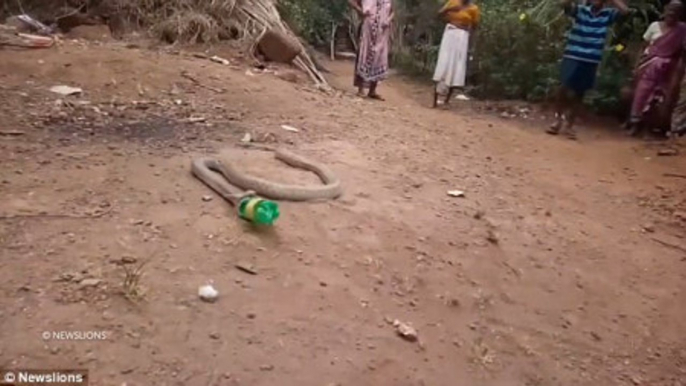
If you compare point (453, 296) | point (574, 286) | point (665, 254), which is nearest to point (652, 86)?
point (665, 254)

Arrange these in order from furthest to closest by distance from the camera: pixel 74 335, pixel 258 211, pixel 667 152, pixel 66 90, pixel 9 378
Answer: pixel 667 152, pixel 66 90, pixel 258 211, pixel 74 335, pixel 9 378

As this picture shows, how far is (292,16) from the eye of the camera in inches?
389

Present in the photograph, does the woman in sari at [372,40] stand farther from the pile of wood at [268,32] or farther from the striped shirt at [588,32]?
the striped shirt at [588,32]

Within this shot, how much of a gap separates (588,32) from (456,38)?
1.60m

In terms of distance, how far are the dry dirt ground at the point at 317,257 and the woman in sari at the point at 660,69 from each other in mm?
1717

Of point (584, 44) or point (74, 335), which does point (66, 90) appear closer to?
point (74, 335)

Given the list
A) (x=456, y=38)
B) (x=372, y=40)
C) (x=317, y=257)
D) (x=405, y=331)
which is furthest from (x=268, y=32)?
(x=405, y=331)

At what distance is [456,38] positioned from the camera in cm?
704

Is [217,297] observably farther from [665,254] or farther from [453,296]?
[665,254]

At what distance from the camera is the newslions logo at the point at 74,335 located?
1.97 meters

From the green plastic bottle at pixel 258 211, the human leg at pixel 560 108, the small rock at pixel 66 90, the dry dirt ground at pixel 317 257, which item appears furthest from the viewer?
the human leg at pixel 560 108

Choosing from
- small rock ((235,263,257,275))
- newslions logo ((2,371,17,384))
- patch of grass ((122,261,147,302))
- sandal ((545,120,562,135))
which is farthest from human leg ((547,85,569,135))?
newslions logo ((2,371,17,384))

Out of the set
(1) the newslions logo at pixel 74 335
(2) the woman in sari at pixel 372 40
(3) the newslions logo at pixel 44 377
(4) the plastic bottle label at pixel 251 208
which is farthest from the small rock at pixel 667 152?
(3) the newslions logo at pixel 44 377

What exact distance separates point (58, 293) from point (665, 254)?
118 inches
